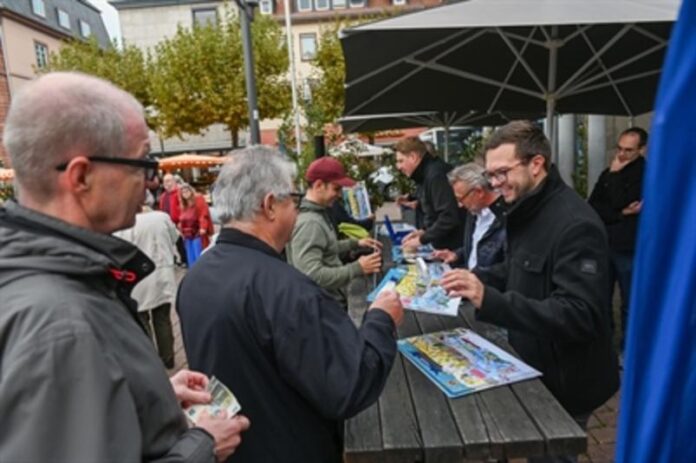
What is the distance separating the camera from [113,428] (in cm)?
97

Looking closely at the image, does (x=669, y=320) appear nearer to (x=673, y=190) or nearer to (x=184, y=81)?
(x=673, y=190)

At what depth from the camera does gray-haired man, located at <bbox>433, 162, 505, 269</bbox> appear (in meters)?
3.18

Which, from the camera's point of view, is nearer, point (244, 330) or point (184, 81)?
point (244, 330)

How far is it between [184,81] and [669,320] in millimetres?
23449

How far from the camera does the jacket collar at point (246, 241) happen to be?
5.98 ft

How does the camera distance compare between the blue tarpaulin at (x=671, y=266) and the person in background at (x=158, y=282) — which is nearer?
the blue tarpaulin at (x=671, y=266)

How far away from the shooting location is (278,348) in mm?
1615

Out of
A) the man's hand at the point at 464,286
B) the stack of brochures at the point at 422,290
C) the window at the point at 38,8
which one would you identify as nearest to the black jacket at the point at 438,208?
the stack of brochures at the point at 422,290

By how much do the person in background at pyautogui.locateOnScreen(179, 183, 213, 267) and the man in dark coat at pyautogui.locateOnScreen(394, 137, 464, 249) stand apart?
4.87 meters

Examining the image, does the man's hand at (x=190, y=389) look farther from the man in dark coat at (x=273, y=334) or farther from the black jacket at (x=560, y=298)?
the black jacket at (x=560, y=298)

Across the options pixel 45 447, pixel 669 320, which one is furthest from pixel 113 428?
pixel 669 320

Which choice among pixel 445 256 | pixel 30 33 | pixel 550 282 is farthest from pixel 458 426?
pixel 30 33

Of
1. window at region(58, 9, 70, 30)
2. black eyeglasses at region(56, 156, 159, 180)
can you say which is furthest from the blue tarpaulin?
window at region(58, 9, 70, 30)

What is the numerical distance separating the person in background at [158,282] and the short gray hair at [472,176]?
116 inches
